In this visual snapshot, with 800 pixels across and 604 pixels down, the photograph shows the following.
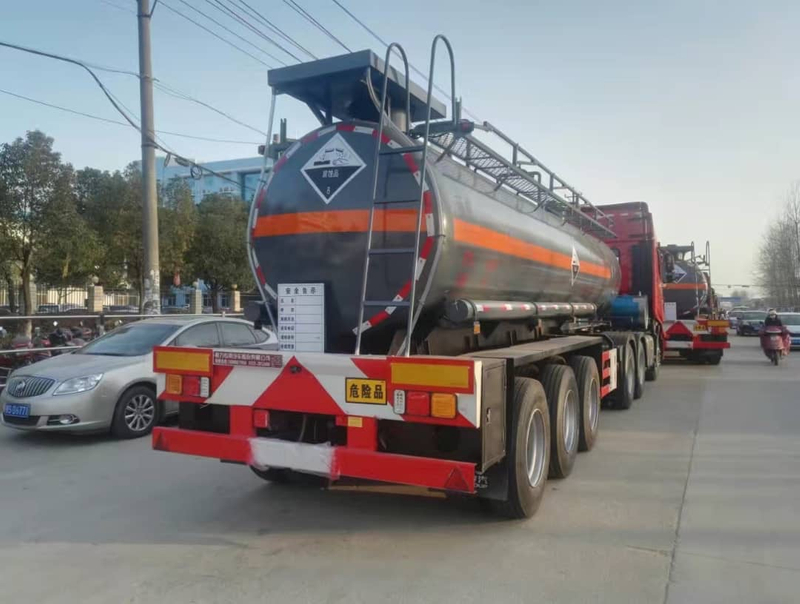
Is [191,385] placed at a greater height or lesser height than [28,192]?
lesser

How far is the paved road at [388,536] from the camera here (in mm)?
3748

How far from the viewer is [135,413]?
7.95 m

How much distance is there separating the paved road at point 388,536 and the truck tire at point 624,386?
2.71 m

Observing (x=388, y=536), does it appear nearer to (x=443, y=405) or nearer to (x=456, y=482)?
(x=456, y=482)

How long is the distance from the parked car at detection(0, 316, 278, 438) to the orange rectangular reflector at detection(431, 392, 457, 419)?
308cm

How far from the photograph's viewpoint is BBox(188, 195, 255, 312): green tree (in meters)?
33.0

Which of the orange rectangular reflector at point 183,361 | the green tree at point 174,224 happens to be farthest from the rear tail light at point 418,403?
the green tree at point 174,224

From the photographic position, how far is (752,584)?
12.5 feet

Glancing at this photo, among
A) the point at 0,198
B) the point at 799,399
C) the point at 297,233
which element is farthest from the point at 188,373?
the point at 0,198

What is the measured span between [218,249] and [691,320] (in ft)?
77.8

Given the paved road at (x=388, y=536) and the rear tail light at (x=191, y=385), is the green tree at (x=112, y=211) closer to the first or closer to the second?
the paved road at (x=388, y=536)

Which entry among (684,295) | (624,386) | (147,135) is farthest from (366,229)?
(684,295)

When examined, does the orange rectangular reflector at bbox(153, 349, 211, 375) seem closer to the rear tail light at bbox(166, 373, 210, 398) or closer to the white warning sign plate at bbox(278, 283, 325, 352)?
the rear tail light at bbox(166, 373, 210, 398)

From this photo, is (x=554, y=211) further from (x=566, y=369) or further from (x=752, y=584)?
(x=752, y=584)
